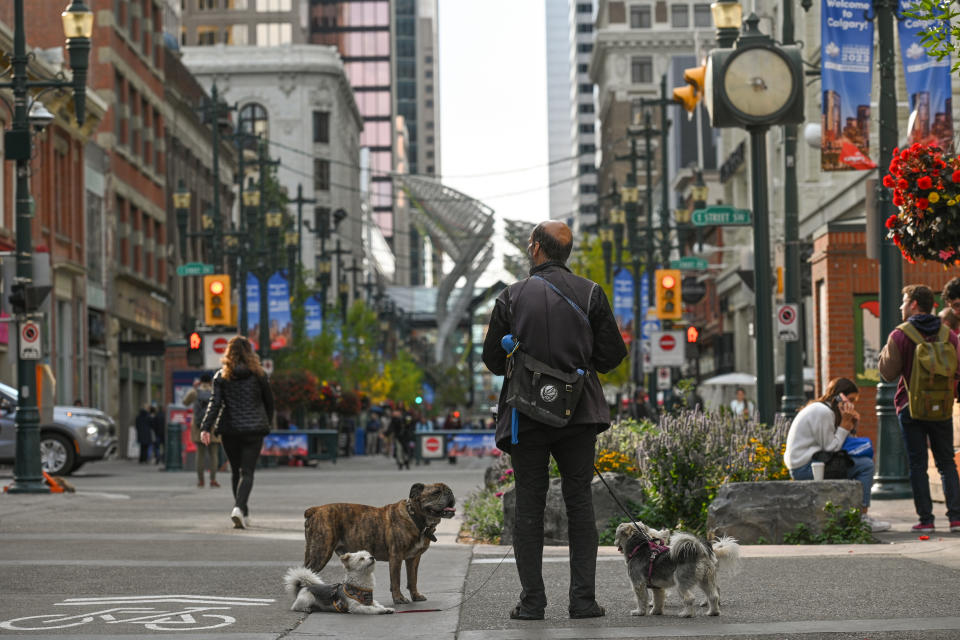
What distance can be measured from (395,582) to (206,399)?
724 inches

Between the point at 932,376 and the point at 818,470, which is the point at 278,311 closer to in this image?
the point at 818,470

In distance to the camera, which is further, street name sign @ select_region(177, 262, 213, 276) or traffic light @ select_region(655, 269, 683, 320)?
traffic light @ select_region(655, 269, 683, 320)

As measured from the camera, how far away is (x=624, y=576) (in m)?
11.0

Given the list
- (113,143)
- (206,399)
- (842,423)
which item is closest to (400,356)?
(113,143)

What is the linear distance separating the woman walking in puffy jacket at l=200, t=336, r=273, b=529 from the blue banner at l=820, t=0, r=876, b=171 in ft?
28.4

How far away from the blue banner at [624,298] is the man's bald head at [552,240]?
41.9 meters

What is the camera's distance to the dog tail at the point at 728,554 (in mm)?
8703

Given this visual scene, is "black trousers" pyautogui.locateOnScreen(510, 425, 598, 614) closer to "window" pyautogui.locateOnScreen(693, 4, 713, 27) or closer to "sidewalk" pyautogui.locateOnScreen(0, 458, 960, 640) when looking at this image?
"sidewalk" pyautogui.locateOnScreen(0, 458, 960, 640)

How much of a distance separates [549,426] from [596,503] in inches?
208

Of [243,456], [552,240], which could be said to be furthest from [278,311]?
[552,240]

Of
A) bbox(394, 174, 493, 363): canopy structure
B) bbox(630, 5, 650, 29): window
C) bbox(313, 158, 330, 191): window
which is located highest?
bbox(630, 5, 650, 29): window

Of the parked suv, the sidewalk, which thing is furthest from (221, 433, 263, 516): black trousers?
the parked suv

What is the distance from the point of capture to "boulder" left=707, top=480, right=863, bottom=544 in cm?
1286

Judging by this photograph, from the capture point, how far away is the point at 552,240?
28.6 feet
